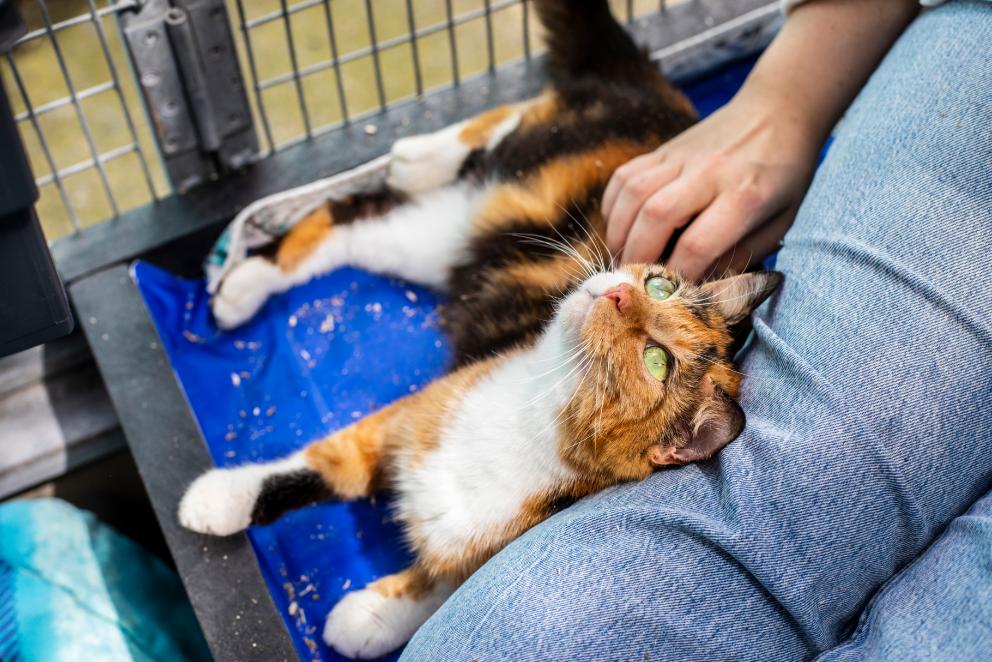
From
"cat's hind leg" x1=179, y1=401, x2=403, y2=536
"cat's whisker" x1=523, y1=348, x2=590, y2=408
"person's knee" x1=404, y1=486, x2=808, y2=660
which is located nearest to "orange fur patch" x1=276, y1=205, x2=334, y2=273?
"cat's hind leg" x1=179, y1=401, x2=403, y2=536

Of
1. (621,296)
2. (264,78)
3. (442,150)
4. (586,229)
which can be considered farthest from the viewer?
(264,78)

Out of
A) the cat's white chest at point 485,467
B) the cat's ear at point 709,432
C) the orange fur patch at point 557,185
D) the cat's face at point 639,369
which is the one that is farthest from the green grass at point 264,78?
the cat's ear at point 709,432

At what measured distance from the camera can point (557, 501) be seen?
1256mm

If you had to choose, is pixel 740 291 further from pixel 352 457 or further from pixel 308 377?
pixel 308 377

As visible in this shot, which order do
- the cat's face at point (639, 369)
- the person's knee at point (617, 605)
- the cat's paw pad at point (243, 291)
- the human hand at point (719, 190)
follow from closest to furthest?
1. the person's knee at point (617, 605)
2. the cat's face at point (639, 369)
3. the human hand at point (719, 190)
4. the cat's paw pad at point (243, 291)

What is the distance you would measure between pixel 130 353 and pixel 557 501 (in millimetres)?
855

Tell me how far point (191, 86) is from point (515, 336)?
2.58 feet

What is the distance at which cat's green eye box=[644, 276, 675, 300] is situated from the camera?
1273 millimetres

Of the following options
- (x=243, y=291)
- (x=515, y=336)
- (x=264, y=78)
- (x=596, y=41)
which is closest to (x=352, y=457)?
(x=515, y=336)

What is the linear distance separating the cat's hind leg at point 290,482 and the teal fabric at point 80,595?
222 mm

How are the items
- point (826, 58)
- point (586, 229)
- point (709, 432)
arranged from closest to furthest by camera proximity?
point (709, 432) < point (826, 58) < point (586, 229)

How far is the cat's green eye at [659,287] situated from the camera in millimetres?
1273

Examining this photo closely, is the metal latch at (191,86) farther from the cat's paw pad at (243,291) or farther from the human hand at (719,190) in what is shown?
the human hand at (719,190)

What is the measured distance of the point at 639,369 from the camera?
1.21 meters
